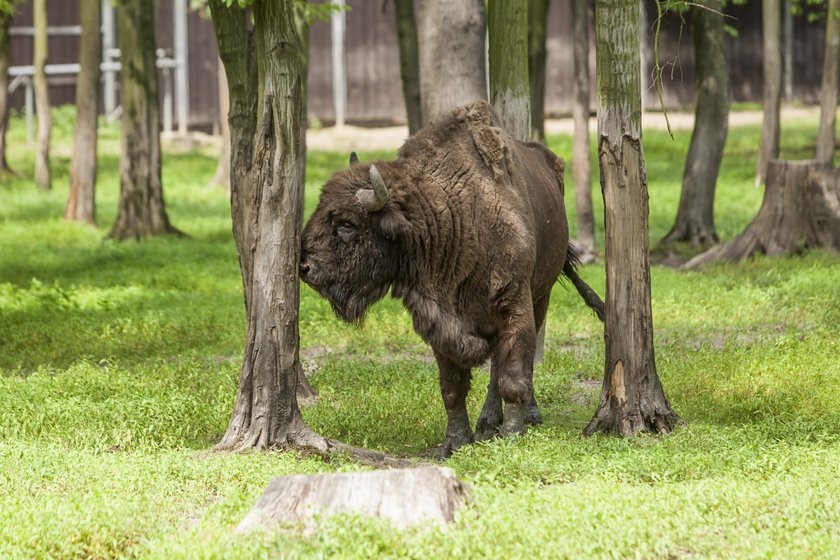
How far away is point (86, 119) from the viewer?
21.5 metres

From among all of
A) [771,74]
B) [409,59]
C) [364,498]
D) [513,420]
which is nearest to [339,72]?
[771,74]

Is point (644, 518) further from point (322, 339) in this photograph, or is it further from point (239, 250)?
point (322, 339)

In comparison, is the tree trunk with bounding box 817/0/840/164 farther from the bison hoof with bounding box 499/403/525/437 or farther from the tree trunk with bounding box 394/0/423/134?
the bison hoof with bounding box 499/403/525/437

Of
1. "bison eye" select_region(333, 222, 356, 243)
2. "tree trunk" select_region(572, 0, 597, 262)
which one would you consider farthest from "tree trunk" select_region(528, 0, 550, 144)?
"bison eye" select_region(333, 222, 356, 243)

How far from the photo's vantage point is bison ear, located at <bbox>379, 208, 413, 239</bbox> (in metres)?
8.29

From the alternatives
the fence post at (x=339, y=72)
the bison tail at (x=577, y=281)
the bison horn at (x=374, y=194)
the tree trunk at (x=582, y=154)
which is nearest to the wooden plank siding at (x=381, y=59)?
the fence post at (x=339, y=72)

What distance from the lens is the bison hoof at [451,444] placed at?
866cm

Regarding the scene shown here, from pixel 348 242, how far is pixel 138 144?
12.9 meters

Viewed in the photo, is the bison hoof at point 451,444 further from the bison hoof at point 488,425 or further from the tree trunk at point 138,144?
the tree trunk at point 138,144

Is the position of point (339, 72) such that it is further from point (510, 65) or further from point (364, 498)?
point (364, 498)

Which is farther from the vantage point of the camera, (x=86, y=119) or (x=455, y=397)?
(x=86, y=119)

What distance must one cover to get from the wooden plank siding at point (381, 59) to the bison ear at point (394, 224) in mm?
25794

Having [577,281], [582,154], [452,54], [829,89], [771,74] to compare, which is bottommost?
[577,281]

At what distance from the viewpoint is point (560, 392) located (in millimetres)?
10430
